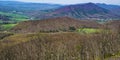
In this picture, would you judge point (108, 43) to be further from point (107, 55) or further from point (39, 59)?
point (39, 59)

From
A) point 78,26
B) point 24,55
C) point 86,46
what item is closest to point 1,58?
point 24,55

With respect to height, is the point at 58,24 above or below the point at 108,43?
below

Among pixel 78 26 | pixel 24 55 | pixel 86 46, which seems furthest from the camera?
pixel 78 26

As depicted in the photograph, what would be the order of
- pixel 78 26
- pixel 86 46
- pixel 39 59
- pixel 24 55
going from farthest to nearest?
1. pixel 78 26
2. pixel 86 46
3. pixel 24 55
4. pixel 39 59

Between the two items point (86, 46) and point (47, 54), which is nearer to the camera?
point (47, 54)

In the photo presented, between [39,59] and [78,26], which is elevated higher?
[39,59]

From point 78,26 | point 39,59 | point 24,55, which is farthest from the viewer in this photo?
point 78,26

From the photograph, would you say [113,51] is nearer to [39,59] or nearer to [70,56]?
[70,56]

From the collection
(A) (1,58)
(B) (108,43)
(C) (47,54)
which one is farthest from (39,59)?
(B) (108,43)

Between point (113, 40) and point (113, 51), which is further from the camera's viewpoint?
point (113, 40)
